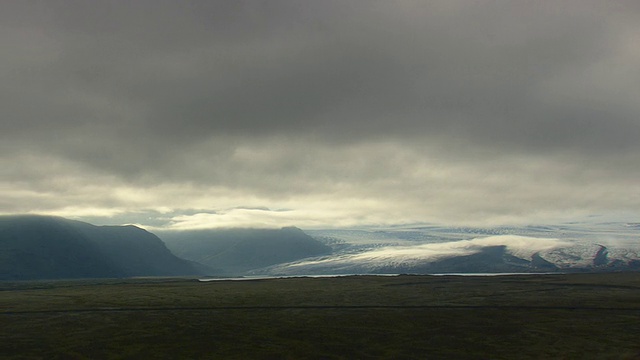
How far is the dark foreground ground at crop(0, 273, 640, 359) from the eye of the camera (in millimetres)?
78812

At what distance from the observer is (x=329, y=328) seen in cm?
10050

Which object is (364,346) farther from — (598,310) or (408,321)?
(598,310)

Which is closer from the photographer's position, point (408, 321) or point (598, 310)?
point (408, 321)

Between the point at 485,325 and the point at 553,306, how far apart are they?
132 feet

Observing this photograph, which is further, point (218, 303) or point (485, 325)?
point (218, 303)

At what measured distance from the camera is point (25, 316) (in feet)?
399

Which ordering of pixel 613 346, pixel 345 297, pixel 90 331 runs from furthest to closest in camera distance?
pixel 345 297 → pixel 90 331 → pixel 613 346

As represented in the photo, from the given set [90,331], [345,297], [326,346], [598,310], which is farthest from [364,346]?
[345,297]

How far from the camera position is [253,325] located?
106m

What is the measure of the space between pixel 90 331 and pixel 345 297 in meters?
87.7

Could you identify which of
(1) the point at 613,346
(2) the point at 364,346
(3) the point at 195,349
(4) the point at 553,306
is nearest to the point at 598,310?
(4) the point at 553,306

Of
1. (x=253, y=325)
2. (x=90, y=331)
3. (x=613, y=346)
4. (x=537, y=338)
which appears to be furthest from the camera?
(x=253, y=325)

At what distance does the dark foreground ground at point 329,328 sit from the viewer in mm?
78812

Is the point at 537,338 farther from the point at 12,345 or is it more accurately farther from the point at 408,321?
the point at 12,345
